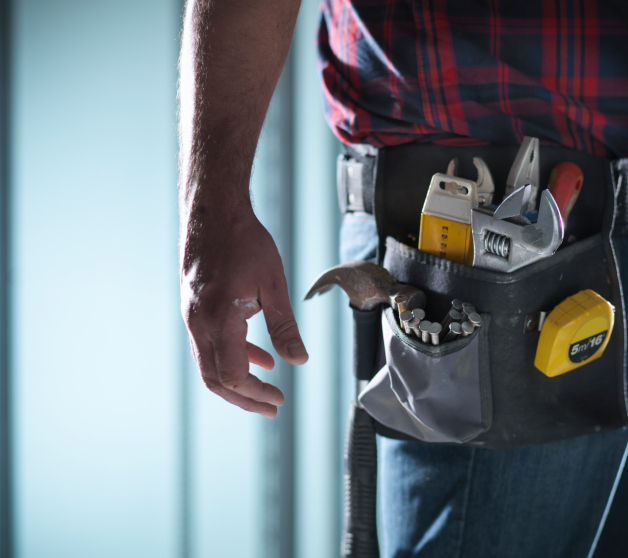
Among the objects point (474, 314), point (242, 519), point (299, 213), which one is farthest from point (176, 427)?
point (474, 314)

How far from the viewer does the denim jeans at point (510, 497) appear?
71 centimetres

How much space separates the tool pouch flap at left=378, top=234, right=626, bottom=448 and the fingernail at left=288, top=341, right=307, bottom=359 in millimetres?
142

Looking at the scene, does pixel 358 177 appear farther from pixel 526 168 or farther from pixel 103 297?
pixel 103 297

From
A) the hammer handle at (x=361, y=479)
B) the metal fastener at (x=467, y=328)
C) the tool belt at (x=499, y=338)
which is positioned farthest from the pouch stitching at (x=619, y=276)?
the hammer handle at (x=361, y=479)

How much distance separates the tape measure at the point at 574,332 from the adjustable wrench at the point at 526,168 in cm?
12

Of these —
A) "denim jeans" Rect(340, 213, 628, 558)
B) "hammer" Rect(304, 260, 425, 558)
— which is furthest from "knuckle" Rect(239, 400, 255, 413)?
"denim jeans" Rect(340, 213, 628, 558)

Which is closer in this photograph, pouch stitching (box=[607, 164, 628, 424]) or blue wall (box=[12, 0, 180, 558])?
pouch stitching (box=[607, 164, 628, 424])

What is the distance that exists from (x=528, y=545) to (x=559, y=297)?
13.5 inches

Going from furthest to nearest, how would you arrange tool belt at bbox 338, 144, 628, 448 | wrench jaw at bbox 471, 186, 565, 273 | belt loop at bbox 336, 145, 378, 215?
belt loop at bbox 336, 145, 378, 215
tool belt at bbox 338, 144, 628, 448
wrench jaw at bbox 471, 186, 565, 273

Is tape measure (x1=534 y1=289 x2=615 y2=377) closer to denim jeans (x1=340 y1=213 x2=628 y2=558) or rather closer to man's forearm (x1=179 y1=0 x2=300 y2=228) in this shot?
denim jeans (x1=340 y1=213 x2=628 y2=558)

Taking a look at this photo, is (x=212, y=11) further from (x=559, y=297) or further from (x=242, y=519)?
(x=242, y=519)

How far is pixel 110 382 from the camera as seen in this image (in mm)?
1482

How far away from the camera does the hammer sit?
2.25 feet

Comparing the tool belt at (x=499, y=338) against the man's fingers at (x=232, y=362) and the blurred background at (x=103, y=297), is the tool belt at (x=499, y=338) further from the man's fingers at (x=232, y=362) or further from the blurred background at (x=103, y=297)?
the blurred background at (x=103, y=297)
